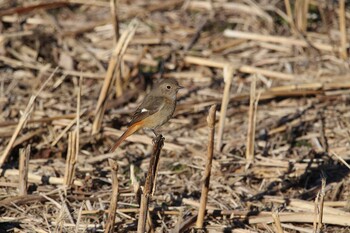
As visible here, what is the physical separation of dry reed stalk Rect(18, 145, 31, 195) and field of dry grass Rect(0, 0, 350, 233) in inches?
0.4

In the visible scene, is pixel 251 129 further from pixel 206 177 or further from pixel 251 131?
pixel 206 177

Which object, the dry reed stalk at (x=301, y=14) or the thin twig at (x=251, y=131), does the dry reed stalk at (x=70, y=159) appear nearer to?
the thin twig at (x=251, y=131)

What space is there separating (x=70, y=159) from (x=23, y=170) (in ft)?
1.33

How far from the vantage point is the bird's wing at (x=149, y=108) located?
263 inches

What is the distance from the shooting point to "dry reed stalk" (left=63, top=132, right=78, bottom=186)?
6.59m

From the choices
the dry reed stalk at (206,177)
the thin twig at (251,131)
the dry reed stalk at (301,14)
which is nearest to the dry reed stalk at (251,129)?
the thin twig at (251,131)

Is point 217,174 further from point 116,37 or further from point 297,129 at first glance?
point 116,37

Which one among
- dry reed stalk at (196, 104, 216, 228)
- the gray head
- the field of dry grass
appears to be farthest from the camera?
the gray head

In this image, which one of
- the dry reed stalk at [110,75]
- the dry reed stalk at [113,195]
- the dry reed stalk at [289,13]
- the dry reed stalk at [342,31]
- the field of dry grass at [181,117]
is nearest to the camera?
the dry reed stalk at [113,195]

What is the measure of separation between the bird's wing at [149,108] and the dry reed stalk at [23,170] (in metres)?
0.92

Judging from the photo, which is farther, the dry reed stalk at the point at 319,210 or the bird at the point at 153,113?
the bird at the point at 153,113

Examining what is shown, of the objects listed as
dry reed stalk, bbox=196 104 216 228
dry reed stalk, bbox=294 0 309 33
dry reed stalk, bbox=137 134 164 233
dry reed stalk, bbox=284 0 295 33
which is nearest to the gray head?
dry reed stalk, bbox=196 104 216 228

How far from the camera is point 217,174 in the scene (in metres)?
7.16

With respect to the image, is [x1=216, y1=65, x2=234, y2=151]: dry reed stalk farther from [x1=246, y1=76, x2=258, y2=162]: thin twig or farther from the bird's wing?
the bird's wing
